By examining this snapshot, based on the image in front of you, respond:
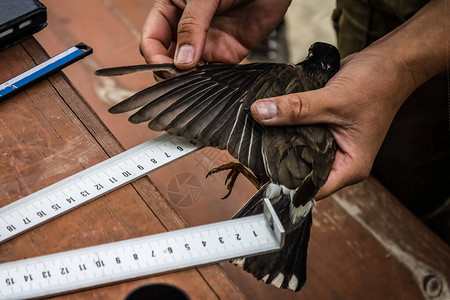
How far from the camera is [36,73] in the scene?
4.37 feet

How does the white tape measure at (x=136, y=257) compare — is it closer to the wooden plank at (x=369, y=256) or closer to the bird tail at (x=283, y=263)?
the bird tail at (x=283, y=263)

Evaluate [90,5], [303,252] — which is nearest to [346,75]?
[303,252]

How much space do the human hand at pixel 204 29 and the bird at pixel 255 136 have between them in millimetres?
86

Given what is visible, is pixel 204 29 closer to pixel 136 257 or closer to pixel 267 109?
pixel 267 109

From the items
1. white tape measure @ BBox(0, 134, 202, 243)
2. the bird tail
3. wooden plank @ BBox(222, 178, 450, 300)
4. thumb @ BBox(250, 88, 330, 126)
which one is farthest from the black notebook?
wooden plank @ BBox(222, 178, 450, 300)

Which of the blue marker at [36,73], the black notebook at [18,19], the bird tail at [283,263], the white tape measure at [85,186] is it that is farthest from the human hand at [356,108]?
the black notebook at [18,19]

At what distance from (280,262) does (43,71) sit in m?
0.73

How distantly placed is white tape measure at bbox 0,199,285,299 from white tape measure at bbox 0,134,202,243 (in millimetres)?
100

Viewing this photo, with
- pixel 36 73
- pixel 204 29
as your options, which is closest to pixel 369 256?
pixel 204 29

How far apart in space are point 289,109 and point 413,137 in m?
1.17

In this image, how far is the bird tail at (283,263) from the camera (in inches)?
49.7

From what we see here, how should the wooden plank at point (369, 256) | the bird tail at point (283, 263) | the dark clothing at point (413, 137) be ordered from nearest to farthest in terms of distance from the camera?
the bird tail at point (283, 263) < the wooden plank at point (369, 256) < the dark clothing at point (413, 137)

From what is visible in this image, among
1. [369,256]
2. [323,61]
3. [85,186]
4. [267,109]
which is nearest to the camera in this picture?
[85,186]

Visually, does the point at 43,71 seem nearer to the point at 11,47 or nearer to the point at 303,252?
the point at 11,47
